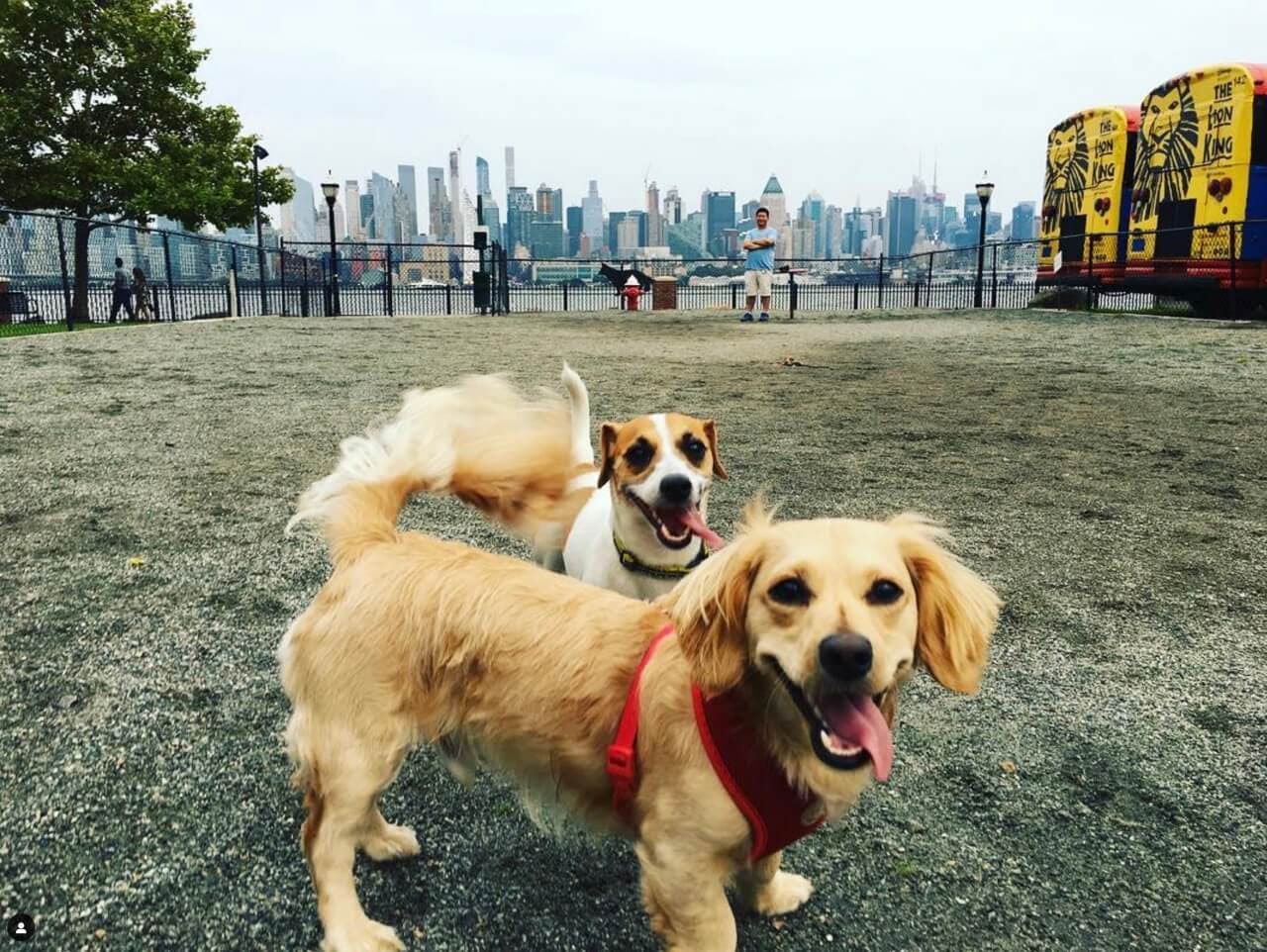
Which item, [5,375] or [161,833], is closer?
[161,833]

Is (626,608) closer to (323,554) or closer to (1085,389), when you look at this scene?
(323,554)

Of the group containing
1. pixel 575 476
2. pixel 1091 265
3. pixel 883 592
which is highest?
pixel 1091 265

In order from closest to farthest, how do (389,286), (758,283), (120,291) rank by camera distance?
(758,283), (120,291), (389,286)

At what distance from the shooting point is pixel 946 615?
65.9 inches

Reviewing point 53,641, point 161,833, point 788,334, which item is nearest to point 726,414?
point 53,641

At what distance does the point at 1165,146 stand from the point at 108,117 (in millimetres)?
27919

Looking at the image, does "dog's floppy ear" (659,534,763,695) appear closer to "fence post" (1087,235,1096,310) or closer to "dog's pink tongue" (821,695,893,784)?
"dog's pink tongue" (821,695,893,784)

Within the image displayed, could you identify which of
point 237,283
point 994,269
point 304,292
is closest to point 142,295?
point 237,283

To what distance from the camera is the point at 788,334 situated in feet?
51.4

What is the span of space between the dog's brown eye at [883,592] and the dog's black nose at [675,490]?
1672mm

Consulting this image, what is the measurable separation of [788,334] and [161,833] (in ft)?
47.6

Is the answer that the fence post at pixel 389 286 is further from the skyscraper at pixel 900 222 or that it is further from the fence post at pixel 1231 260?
the skyscraper at pixel 900 222

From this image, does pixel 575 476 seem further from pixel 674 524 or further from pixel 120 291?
pixel 120 291

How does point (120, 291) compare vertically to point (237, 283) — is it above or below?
below
